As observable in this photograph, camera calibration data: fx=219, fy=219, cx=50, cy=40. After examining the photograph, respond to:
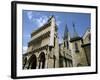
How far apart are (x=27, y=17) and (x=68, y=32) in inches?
13.6

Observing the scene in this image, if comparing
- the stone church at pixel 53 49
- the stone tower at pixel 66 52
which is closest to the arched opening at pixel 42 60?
the stone church at pixel 53 49

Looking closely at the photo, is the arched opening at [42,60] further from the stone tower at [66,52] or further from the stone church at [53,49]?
the stone tower at [66,52]

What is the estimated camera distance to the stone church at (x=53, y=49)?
63.2 inches

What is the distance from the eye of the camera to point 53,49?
5.44 ft

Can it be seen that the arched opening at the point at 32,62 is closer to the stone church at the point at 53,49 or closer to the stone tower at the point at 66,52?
the stone church at the point at 53,49

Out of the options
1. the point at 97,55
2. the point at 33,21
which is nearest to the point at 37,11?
the point at 33,21

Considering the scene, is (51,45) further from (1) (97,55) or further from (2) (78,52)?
(1) (97,55)

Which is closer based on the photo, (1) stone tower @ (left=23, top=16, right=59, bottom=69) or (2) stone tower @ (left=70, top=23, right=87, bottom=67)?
(1) stone tower @ (left=23, top=16, right=59, bottom=69)

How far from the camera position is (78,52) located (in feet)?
5.69

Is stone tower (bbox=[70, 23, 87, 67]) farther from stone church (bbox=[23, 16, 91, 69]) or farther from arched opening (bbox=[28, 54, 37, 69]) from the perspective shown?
arched opening (bbox=[28, 54, 37, 69])

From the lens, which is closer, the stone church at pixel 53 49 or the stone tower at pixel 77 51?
the stone church at pixel 53 49

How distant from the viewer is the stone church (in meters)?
1.60

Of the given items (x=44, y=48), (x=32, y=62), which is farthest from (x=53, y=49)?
(x=32, y=62)

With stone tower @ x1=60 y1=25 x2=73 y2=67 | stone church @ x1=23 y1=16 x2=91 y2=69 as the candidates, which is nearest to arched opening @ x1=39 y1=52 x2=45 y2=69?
stone church @ x1=23 y1=16 x2=91 y2=69
